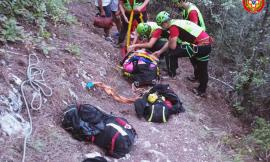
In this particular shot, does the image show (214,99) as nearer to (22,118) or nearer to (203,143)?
(203,143)

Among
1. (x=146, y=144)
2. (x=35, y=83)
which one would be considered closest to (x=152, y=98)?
(x=146, y=144)

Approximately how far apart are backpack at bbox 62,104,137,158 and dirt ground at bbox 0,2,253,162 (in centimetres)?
9

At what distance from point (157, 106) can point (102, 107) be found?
2.91 ft

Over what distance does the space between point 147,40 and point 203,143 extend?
282 cm

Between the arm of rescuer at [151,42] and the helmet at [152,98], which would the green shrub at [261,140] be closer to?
the helmet at [152,98]

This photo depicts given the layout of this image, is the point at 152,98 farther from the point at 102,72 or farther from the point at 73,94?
the point at 73,94

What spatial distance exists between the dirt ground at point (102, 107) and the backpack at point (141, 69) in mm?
186

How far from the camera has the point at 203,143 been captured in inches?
217

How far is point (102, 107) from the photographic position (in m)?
5.48

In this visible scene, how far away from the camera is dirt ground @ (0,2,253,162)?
13.5 ft

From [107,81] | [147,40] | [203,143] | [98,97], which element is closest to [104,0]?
[147,40]

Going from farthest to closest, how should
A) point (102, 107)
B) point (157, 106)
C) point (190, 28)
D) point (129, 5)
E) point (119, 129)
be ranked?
1. point (129, 5)
2. point (190, 28)
3. point (157, 106)
4. point (102, 107)
5. point (119, 129)

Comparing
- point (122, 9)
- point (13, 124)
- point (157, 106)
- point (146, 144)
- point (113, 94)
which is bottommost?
point (146, 144)

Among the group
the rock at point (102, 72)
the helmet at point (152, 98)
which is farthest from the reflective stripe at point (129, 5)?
the helmet at point (152, 98)
